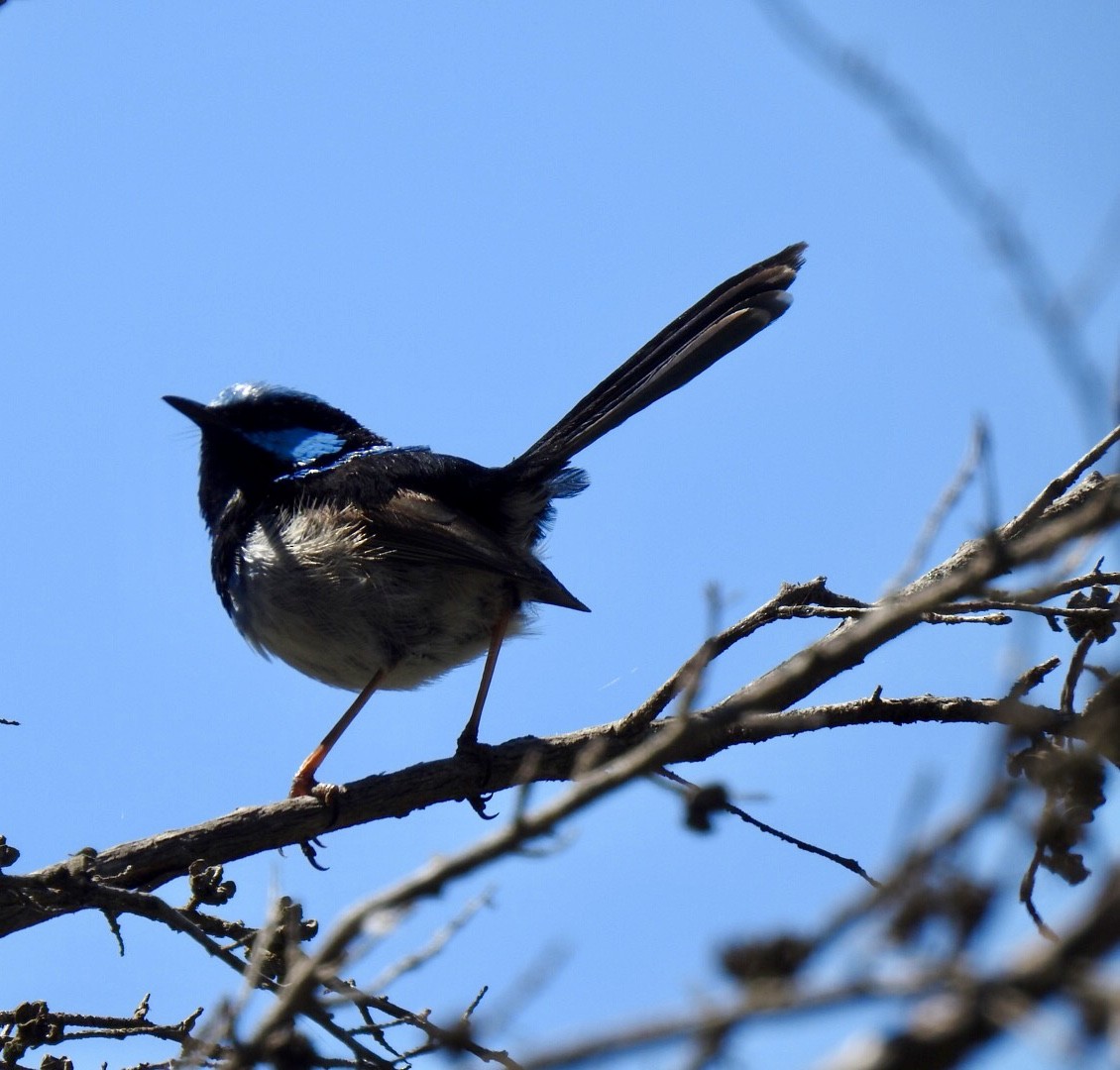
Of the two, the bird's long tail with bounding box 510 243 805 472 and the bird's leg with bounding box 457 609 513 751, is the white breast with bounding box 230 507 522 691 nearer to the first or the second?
the bird's leg with bounding box 457 609 513 751

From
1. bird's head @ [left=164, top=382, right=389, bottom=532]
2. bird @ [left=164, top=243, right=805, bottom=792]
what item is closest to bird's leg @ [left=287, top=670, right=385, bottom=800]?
bird @ [left=164, top=243, right=805, bottom=792]

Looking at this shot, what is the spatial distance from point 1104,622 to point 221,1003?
7.80ft

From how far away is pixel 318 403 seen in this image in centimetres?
698

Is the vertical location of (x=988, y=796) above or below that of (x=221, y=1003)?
below

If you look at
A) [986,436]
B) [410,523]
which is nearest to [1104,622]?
[986,436]

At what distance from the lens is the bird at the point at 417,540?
5.66m

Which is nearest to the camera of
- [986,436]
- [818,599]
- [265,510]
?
[986,436]

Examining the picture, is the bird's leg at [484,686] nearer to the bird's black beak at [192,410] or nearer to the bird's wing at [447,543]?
the bird's wing at [447,543]

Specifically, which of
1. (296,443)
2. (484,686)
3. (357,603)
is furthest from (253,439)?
(484,686)

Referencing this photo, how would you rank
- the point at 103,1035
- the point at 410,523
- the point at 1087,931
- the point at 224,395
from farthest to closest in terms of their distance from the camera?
1. the point at 224,395
2. the point at 410,523
3. the point at 103,1035
4. the point at 1087,931

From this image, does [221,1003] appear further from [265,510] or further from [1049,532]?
[265,510]

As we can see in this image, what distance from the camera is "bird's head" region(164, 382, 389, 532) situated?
656 cm

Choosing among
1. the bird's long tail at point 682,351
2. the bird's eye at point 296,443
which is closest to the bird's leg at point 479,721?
the bird's long tail at point 682,351

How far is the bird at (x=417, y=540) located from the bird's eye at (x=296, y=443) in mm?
156
